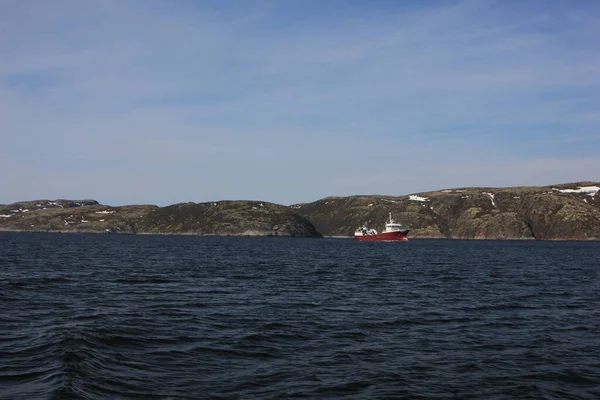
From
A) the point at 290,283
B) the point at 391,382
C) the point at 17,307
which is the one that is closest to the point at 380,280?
the point at 290,283

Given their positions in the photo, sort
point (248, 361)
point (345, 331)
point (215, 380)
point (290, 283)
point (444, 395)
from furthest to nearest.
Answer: point (290, 283) < point (345, 331) < point (248, 361) < point (215, 380) < point (444, 395)

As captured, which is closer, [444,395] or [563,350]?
[444,395]

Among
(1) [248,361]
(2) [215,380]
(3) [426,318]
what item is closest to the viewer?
(2) [215,380]

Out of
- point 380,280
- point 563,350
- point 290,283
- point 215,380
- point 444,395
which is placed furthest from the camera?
point 380,280

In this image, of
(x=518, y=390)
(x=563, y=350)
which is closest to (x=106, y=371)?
(x=518, y=390)

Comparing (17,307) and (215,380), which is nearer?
(215,380)

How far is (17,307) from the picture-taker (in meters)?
35.2

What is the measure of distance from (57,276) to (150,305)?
24.8 metres

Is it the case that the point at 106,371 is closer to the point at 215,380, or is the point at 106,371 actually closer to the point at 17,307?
the point at 215,380

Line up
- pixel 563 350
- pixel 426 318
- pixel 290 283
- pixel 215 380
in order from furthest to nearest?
1. pixel 290 283
2. pixel 426 318
3. pixel 563 350
4. pixel 215 380

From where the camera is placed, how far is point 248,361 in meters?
22.6

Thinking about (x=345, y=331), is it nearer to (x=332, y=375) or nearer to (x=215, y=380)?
(x=332, y=375)

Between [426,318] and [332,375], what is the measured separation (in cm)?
1468

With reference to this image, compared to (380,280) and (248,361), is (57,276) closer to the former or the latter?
(380,280)
